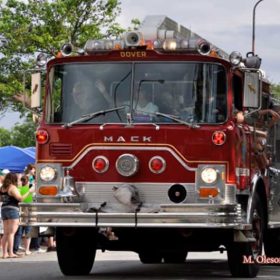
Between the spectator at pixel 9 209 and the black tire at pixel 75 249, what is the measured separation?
208 inches

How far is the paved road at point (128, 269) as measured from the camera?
14969 millimetres

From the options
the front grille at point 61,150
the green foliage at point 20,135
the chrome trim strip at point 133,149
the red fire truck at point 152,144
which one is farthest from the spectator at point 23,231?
the green foliage at point 20,135

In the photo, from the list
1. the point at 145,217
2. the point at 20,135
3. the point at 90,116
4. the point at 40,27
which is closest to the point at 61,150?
the point at 90,116

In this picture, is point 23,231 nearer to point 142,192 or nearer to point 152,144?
point 142,192

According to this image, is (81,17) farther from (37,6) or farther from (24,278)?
(24,278)

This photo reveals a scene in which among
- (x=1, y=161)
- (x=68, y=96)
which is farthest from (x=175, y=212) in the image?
(x=1, y=161)

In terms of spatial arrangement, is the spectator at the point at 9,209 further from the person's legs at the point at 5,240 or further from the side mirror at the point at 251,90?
the side mirror at the point at 251,90

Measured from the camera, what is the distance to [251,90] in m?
13.6

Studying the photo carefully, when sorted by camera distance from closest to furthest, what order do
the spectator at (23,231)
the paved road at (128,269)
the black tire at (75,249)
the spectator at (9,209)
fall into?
the black tire at (75,249)
the paved road at (128,269)
the spectator at (9,209)
the spectator at (23,231)

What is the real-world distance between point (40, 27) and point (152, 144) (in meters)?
27.5

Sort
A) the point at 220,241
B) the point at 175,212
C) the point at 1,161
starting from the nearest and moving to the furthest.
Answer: the point at 175,212 < the point at 220,241 < the point at 1,161

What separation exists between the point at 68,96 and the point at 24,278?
9.14 ft

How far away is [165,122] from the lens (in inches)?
528

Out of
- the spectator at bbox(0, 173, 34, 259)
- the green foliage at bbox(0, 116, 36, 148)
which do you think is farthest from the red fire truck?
the green foliage at bbox(0, 116, 36, 148)
